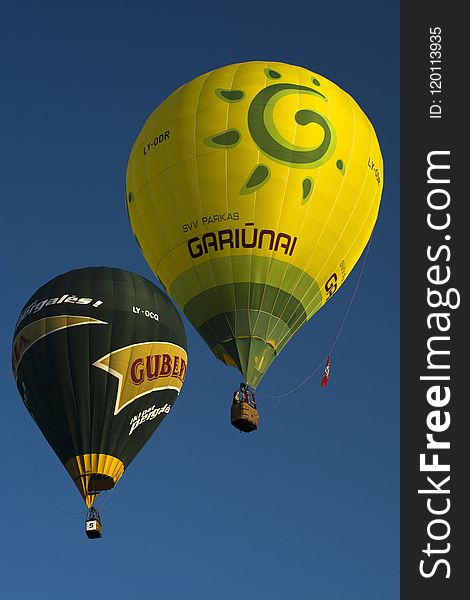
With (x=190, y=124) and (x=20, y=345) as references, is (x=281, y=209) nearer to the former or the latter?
(x=190, y=124)

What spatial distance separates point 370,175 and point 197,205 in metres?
3.53

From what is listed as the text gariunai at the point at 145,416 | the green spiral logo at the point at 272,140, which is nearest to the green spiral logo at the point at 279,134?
the green spiral logo at the point at 272,140

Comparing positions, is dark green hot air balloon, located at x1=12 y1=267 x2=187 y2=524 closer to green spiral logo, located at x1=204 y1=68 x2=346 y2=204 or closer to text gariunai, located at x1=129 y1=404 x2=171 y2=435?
text gariunai, located at x1=129 y1=404 x2=171 y2=435

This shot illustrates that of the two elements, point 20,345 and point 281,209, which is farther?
point 20,345

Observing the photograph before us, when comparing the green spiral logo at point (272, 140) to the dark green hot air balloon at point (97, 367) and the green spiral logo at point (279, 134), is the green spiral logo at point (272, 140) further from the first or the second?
the dark green hot air balloon at point (97, 367)

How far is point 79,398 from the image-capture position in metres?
32.5

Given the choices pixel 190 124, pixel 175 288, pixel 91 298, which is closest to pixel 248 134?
pixel 190 124

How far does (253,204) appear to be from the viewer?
3017 centimetres

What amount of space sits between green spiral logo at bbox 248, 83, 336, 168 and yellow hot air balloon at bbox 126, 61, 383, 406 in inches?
0.7

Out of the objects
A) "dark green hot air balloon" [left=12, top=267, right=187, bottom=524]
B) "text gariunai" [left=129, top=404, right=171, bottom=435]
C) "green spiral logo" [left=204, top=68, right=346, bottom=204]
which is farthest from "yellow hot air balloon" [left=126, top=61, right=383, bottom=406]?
"text gariunai" [left=129, top=404, right=171, bottom=435]

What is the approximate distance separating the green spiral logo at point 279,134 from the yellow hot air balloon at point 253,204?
0.02 metres

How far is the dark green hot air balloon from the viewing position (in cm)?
3234

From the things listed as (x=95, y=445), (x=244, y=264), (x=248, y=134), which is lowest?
(x=95, y=445)

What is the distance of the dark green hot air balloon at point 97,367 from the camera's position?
106 ft
